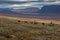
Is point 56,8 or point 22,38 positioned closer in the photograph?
point 22,38

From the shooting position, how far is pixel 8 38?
31734mm

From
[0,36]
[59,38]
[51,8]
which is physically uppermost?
[0,36]

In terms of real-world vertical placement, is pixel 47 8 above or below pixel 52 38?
below

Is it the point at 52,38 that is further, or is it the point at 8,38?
the point at 52,38

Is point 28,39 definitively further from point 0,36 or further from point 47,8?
point 47,8

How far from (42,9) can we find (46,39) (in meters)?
73.6

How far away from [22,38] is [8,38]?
205cm

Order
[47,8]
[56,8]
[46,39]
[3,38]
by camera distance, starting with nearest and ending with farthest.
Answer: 1. [3,38]
2. [46,39]
3. [56,8]
4. [47,8]

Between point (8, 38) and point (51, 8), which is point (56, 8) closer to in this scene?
point (51, 8)

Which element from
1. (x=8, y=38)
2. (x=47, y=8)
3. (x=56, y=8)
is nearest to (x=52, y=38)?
(x=8, y=38)

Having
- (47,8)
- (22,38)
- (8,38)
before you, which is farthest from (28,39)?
(47,8)

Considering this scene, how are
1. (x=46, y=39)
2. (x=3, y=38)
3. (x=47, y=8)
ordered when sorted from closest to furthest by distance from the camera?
(x=3, y=38), (x=46, y=39), (x=47, y=8)

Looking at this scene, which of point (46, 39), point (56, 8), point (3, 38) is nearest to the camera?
point (3, 38)

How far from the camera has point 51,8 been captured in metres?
114
